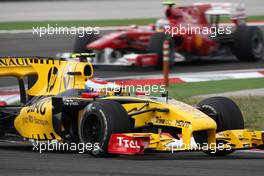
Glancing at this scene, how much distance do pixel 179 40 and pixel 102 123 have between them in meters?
12.5

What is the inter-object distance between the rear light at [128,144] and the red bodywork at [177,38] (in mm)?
11311

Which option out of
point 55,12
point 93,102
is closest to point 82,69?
point 93,102

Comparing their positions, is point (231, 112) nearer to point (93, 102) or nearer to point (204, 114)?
point (204, 114)

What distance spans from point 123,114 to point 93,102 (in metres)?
0.46

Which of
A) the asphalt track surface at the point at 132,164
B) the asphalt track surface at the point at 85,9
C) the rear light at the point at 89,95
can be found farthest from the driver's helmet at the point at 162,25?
the asphalt track surface at the point at 132,164

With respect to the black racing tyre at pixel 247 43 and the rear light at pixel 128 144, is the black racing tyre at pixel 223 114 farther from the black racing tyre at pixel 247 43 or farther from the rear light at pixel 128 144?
the black racing tyre at pixel 247 43

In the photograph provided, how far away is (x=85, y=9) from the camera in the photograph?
119ft

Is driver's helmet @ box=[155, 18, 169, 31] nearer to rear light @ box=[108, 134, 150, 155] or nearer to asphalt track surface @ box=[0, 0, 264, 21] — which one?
asphalt track surface @ box=[0, 0, 264, 21]

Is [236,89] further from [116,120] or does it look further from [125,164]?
[125,164]

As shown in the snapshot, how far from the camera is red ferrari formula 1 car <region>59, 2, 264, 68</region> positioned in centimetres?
2178

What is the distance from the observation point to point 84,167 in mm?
9852

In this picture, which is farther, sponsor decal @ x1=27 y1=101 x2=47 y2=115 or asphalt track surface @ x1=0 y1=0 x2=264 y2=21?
asphalt track surface @ x1=0 y1=0 x2=264 y2=21

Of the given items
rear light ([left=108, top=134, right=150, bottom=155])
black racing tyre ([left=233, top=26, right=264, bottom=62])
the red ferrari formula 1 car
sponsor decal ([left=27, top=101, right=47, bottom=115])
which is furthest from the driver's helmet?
rear light ([left=108, top=134, right=150, bottom=155])

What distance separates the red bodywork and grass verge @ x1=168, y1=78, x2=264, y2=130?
3.17 metres
